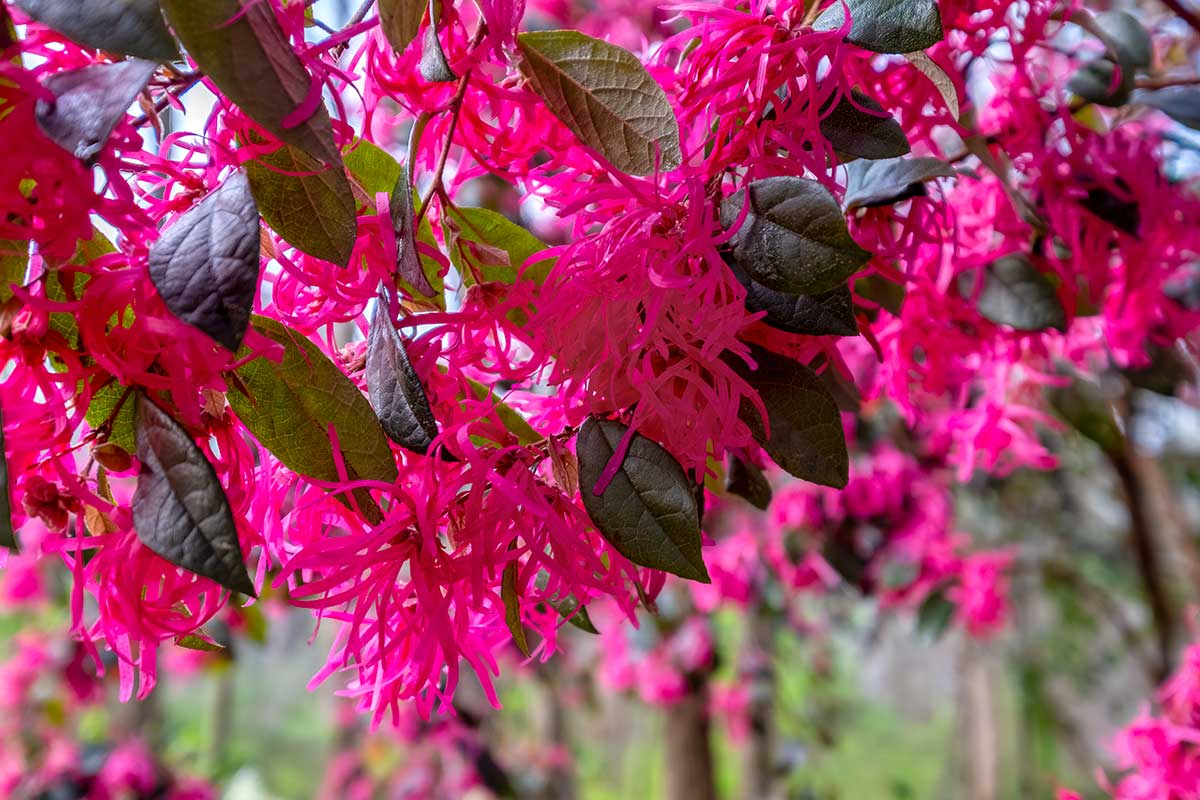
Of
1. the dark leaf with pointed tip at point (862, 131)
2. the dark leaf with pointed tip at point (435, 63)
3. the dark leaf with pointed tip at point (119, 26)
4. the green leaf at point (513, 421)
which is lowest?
the green leaf at point (513, 421)

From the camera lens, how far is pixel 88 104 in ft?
1.02

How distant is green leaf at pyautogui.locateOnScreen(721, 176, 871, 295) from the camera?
0.38 m

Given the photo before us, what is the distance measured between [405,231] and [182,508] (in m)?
0.14

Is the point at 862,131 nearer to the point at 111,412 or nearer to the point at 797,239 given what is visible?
the point at 797,239

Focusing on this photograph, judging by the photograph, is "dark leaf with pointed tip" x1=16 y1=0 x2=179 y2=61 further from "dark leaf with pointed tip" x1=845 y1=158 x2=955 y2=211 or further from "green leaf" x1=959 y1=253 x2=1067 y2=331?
"green leaf" x1=959 y1=253 x2=1067 y2=331

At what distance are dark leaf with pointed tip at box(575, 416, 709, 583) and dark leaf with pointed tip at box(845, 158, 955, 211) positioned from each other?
0.20 metres

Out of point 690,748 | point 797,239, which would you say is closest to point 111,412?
point 797,239

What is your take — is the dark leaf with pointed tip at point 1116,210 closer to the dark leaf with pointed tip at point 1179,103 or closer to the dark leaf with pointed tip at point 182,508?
the dark leaf with pointed tip at point 1179,103

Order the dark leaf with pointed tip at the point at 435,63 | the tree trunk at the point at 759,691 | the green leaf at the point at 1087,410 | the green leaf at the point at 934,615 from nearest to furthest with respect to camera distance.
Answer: the dark leaf with pointed tip at the point at 435,63 < the green leaf at the point at 1087,410 < the green leaf at the point at 934,615 < the tree trunk at the point at 759,691

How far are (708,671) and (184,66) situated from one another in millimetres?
1785

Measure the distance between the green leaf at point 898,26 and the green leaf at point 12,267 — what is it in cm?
34

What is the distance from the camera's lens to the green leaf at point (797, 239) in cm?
38

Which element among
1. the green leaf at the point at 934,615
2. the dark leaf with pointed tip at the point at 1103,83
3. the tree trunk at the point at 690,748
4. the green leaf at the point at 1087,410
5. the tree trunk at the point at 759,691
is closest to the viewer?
the dark leaf with pointed tip at the point at 1103,83

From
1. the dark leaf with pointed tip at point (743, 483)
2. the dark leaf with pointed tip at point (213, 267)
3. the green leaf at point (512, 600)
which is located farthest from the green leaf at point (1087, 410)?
the dark leaf with pointed tip at point (213, 267)
